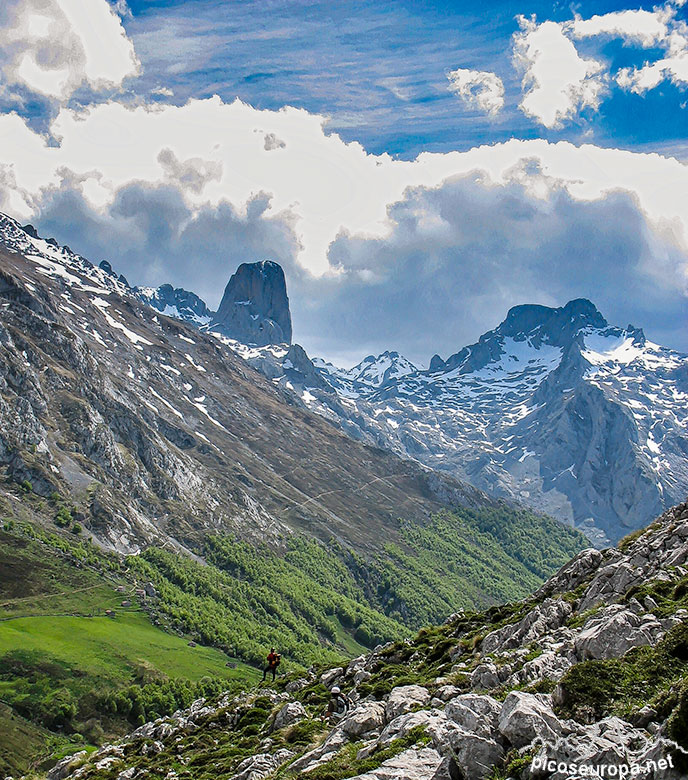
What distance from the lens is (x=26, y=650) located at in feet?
510

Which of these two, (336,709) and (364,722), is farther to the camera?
(336,709)

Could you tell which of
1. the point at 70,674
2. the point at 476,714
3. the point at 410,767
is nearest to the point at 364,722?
the point at 410,767

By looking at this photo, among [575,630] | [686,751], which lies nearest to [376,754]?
[686,751]

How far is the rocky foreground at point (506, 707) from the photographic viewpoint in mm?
16328

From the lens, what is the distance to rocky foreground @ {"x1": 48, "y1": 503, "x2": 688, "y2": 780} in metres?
16.3

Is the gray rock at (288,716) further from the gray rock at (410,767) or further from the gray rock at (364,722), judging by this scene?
the gray rock at (410,767)

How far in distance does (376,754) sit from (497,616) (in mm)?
39972

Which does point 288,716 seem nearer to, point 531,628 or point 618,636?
point 531,628

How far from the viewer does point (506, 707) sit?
19234 millimetres

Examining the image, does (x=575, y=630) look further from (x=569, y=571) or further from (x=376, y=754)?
(x=569, y=571)

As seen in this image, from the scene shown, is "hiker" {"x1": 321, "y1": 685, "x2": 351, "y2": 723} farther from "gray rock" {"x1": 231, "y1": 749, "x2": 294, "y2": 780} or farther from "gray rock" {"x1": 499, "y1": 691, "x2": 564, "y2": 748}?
"gray rock" {"x1": 499, "y1": 691, "x2": 564, "y2": 748}

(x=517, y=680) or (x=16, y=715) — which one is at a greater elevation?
(x=517, y=680)

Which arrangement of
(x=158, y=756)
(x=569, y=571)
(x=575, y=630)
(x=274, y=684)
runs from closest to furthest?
(x=575, y=630), (x=158, y=756), (x=569, y=571), (x=274, y=684)

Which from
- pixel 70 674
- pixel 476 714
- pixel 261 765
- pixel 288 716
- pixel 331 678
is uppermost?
pixel 476 714
